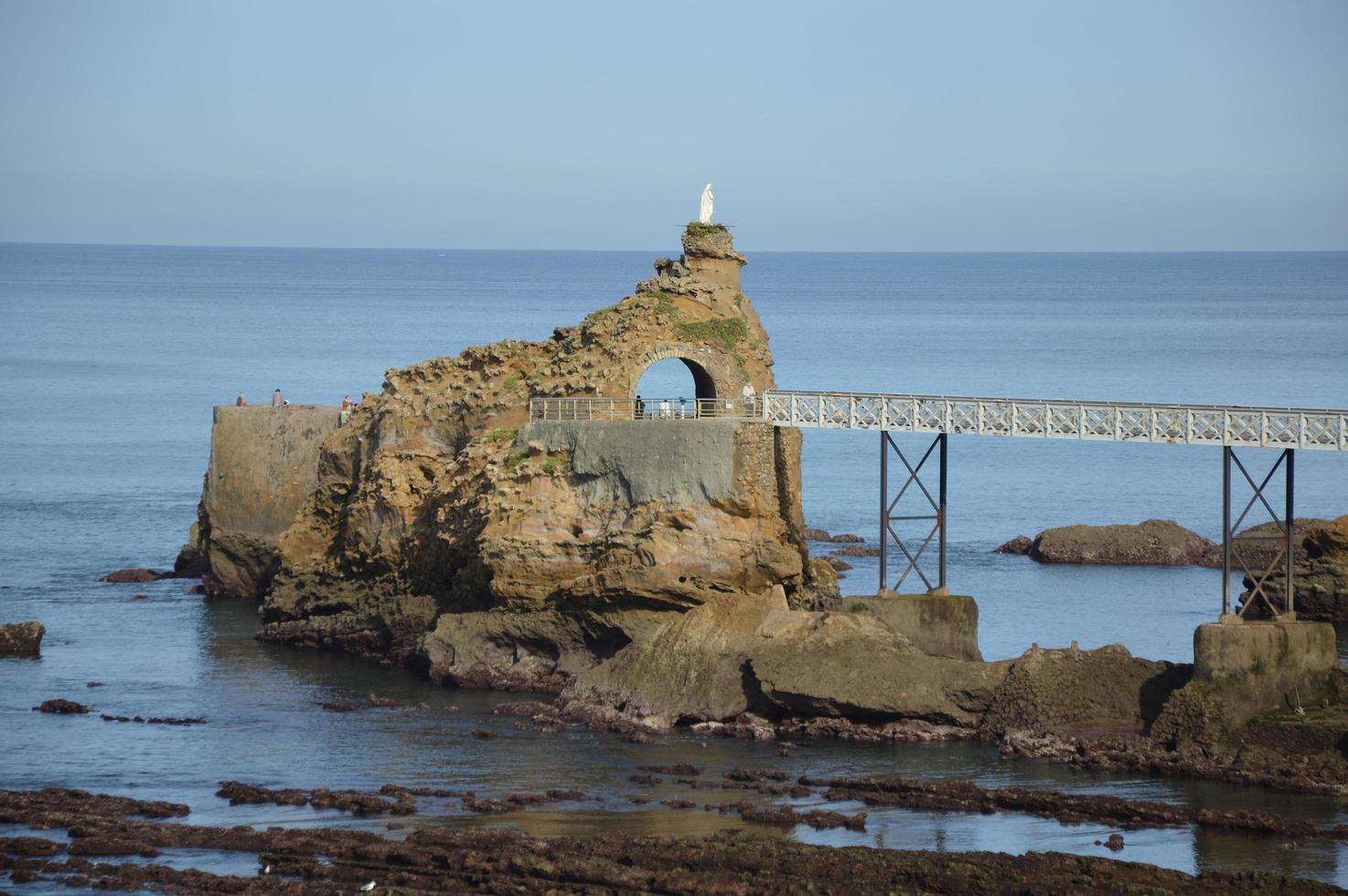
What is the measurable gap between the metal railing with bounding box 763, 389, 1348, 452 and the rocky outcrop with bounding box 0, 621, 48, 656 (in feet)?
56.0

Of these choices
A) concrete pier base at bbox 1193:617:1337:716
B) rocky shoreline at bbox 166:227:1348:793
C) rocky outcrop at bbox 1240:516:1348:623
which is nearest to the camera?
concrete pier base at bbox 1193:617:1337:716

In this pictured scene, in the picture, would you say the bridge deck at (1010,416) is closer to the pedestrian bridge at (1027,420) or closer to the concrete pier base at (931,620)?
the pedestrian bridge at (1027,420)

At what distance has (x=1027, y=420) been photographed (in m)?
41.5

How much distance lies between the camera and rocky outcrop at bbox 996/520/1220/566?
5941cm

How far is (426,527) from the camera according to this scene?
4822 centimetres

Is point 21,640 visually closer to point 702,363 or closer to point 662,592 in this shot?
point 662,592

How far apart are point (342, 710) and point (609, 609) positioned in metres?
5.65

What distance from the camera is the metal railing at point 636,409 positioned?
148ft

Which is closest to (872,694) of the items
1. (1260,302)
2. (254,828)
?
(254,828)

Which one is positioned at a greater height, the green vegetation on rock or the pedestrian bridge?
the green vegetation on rock

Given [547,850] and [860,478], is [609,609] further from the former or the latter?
[860,478]

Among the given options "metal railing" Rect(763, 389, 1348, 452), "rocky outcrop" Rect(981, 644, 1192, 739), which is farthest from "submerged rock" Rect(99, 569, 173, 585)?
"rocky outcrop" Rect(981, 644, 1192, 739)

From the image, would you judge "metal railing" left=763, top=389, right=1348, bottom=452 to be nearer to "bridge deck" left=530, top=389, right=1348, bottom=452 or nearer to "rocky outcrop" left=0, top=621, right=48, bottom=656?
"bridge deck" left=530, top=389, right=1348, bottom=452

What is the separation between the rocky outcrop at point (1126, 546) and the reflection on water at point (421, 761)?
21464 mm
